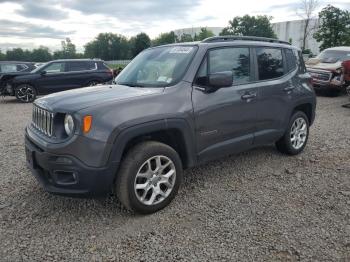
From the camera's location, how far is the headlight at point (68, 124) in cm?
317

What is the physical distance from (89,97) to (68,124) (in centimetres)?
41

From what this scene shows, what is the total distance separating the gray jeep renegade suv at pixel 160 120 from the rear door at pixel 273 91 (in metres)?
0.02

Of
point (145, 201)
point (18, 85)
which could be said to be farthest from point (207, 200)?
point (18, 85)

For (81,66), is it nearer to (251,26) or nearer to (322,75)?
(322,75)

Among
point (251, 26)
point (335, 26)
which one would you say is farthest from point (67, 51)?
point (335, 26)

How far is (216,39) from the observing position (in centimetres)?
437

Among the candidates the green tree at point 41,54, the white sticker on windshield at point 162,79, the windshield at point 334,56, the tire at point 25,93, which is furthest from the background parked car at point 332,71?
the green tree at point 41,54

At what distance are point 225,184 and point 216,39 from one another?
1882 mm

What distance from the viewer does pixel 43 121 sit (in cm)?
357

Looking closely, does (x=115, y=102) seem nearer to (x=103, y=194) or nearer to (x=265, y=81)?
(x=103, y=194)

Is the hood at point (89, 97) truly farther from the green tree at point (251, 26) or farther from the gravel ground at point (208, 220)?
the green tree at point (251, 26)

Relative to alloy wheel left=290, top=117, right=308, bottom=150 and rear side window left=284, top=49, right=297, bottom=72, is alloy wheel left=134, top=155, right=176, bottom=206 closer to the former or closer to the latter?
alloy wheel left=290, top=117, right=308, bottom=150

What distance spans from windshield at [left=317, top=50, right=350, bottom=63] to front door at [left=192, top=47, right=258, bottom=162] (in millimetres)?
9429

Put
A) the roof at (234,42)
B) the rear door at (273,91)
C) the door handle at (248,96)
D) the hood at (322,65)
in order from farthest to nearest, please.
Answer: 1. the hood at (322,65)
2. the rear door at (273,91)
3. the door handle at (248,96)
4. the roof at (234,42)
